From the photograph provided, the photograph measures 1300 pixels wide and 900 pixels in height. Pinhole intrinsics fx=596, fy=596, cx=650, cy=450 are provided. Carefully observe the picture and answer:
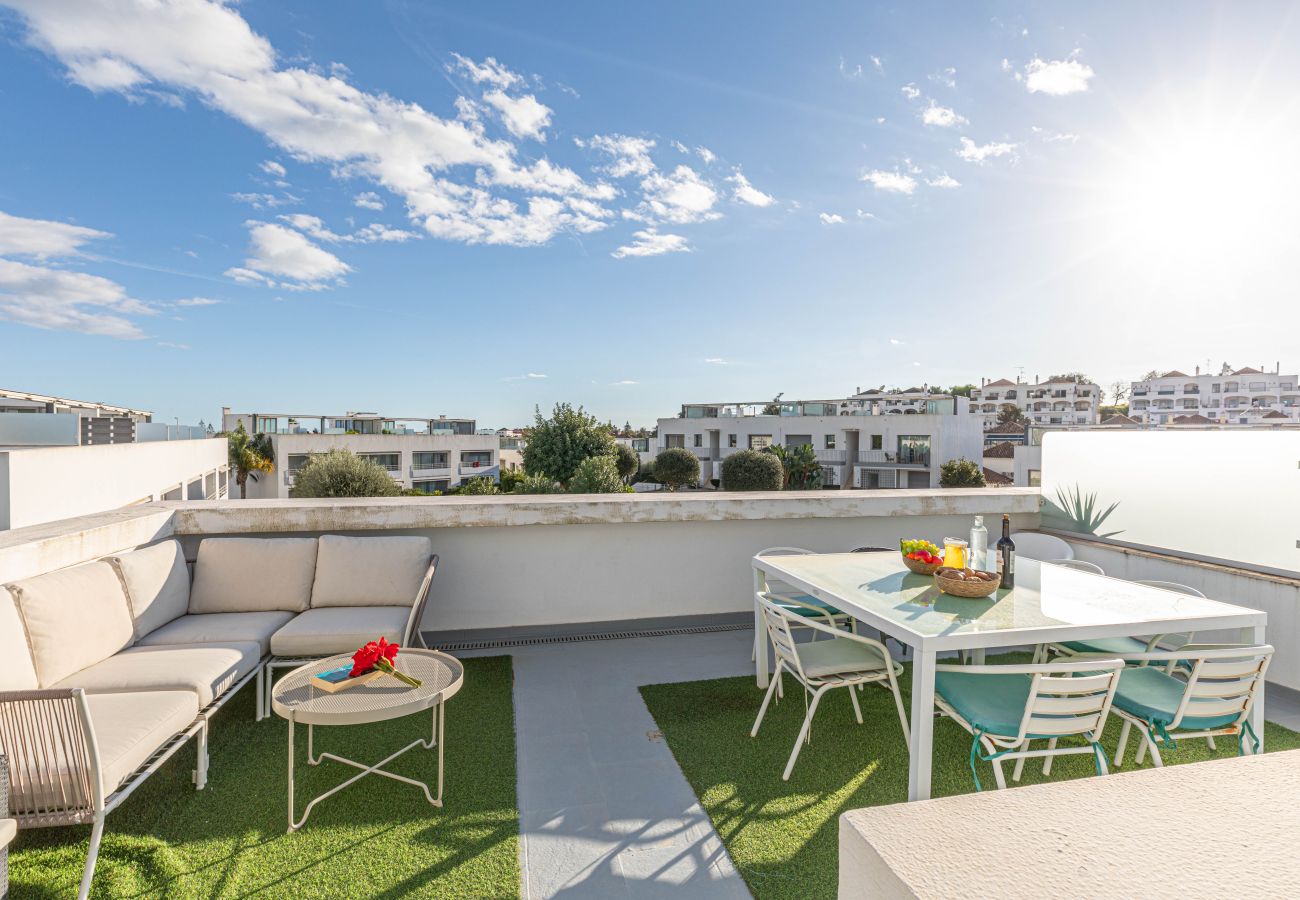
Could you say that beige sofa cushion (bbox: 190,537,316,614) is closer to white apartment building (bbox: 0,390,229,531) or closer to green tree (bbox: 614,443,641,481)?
white apartment building (bbox: 0,390,229,531)

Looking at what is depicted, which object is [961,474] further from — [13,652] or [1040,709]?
[13,652]

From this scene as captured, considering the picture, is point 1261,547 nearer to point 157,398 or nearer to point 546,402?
point 546,402

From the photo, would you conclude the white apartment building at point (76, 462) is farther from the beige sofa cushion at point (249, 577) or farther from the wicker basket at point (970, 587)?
the wicker basket at point (970, 587)

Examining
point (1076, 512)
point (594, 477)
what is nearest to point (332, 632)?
point (1076, 512)

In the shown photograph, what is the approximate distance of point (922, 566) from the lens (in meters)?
3.25

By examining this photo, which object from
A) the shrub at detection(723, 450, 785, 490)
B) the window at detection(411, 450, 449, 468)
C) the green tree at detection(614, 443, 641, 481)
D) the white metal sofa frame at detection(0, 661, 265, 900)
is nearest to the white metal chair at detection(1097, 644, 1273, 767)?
the white metal sofa frame at detection(0, 661, 265, 900)

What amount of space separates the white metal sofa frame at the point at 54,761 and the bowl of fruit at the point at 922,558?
352 cm

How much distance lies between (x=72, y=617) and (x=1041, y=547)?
6.04m

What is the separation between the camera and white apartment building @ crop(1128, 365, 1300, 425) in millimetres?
61000

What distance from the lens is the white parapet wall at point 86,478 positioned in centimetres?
700

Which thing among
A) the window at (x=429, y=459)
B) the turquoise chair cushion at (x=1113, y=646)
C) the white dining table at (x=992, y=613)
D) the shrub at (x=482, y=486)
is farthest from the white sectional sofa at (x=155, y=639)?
the window at (x=429, y=459)

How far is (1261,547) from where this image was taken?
3719 mm

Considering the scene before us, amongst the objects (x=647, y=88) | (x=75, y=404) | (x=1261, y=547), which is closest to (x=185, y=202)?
(x=75, y=404)

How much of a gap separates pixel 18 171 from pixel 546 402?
53.0ft
